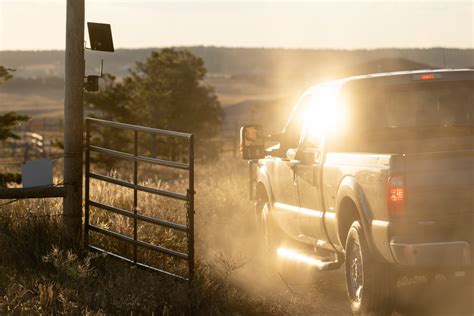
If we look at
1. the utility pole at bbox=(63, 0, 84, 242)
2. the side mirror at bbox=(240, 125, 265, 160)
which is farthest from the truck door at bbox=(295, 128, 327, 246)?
the utility pole at bbox=(63, 0, 84, 242)

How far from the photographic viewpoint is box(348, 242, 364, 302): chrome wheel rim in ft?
30.2

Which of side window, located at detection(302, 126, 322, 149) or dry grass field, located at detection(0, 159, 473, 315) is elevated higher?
side window, located at detection(302, 126, 322, 149)

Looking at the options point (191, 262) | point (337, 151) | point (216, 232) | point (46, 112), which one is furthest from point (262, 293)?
point (46, 112)

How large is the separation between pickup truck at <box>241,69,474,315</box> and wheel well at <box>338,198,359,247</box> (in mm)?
12

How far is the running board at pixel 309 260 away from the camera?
1043cm

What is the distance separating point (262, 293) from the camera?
1059 centimetres

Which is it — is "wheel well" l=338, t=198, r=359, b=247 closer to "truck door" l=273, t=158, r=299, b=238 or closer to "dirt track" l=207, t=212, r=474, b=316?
"dirt track" l=207, t=212, r=474, b=316

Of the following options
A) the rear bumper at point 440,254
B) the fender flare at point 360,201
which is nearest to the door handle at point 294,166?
the fender flare at point 360,201

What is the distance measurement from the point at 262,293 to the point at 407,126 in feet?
7.78

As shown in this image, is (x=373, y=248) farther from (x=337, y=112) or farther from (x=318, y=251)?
(x=318, y=251)

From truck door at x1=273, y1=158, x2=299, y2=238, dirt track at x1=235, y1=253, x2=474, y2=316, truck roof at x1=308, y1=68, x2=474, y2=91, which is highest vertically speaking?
truck roof at x1=308, y1=68, x2=474, y2=91

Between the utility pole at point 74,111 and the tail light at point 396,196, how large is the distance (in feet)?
15.4

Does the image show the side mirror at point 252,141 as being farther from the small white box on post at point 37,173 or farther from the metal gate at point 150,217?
the small white box on post at point 37,173

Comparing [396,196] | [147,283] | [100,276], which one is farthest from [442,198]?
[100,276]
